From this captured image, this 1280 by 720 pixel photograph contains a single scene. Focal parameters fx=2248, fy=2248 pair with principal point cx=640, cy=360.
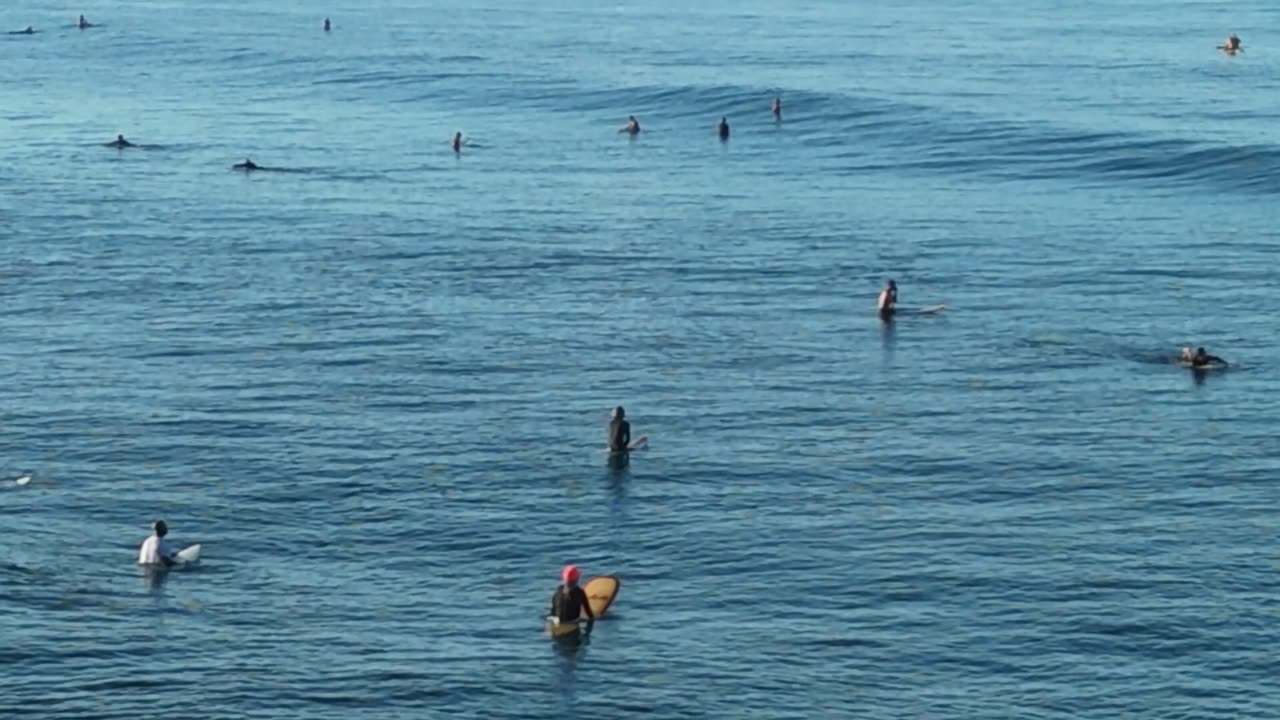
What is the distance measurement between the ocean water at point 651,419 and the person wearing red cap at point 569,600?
2.35ft

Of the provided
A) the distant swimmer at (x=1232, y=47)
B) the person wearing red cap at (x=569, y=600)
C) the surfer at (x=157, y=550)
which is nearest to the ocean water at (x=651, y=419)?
the surfer at (x=157, y=550)

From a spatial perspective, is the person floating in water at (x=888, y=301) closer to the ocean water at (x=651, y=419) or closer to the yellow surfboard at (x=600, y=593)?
the ocean water at (x=651, y=419)

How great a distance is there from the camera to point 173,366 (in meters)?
75.2

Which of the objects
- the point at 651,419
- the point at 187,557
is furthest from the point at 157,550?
the point at 651,419

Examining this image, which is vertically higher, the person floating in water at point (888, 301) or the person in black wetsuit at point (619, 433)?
the person floating in water at point (888, 301)

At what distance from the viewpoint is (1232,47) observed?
550 feet

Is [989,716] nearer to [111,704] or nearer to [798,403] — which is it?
[111,704]

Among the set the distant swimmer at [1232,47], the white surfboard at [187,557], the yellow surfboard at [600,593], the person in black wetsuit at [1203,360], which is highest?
the distant swimmer at [1232,47]

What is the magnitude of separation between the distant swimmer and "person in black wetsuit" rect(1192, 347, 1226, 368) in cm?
9797

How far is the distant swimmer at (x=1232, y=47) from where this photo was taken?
547 feet

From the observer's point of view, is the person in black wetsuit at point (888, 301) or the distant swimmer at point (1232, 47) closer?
the person in black wetsuit at point (888, 301)

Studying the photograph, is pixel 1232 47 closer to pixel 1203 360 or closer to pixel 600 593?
pixel 1203 360

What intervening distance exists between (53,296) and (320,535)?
111 ft

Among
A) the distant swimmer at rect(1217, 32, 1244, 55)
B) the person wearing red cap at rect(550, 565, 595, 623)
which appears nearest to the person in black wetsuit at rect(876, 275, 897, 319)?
the person wearing red cap at rect(550, 565, 595, 623)
